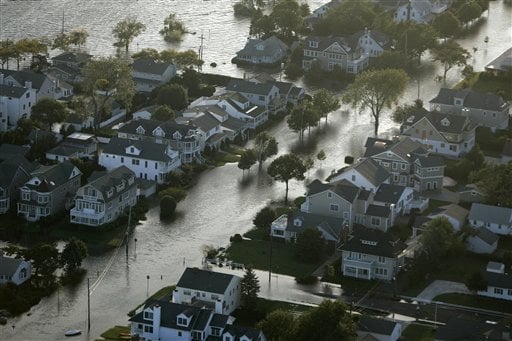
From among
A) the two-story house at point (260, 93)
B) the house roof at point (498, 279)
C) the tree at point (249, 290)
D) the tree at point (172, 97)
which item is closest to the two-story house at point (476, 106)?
the two-story house at point (260, 93)

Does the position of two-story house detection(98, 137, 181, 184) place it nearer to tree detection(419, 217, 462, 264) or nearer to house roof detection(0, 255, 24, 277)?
house roof detection(0, 255, 24, 277)

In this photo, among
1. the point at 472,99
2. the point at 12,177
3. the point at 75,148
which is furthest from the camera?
the point at 472,99

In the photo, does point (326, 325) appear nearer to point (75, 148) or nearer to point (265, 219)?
point (265, 219)

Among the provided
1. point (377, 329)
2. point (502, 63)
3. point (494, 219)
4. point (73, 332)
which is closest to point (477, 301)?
point (377, 329)

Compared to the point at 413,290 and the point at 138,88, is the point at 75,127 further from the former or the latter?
the point at 413,290

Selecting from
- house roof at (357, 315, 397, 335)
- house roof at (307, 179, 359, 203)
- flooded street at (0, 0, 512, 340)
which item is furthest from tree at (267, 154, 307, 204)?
house roof at (357, 315, 397, 335)
